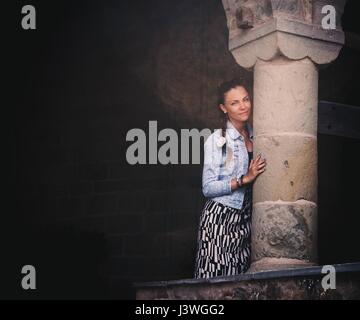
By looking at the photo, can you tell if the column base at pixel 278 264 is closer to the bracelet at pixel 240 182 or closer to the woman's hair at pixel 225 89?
the bracelet at pixel 240 182

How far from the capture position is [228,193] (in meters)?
8.25

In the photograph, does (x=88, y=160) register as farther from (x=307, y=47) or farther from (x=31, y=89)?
(x=307, y=47)

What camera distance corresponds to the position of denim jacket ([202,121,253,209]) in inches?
324

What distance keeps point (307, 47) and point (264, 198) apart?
116cm

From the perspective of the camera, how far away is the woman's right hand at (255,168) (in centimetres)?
780

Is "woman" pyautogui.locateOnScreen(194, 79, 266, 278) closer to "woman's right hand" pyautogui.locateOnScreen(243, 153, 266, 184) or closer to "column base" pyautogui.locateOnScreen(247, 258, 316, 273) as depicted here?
"woman's right hand" pyautogui.locateOnScreen(243, 153, 266, 184)

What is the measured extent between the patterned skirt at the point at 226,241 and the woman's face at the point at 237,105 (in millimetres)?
572

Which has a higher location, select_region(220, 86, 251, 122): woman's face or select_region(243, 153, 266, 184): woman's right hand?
select_region(220, 86, 251, 122): woman's face

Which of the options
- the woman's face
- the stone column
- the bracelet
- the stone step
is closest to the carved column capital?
the stone column

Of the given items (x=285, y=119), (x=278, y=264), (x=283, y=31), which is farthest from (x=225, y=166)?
(x=283, y=31)

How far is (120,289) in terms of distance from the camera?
913cm

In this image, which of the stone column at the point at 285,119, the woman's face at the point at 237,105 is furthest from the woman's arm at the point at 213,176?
the stone column at the point at 285,119

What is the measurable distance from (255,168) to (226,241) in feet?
2.34
